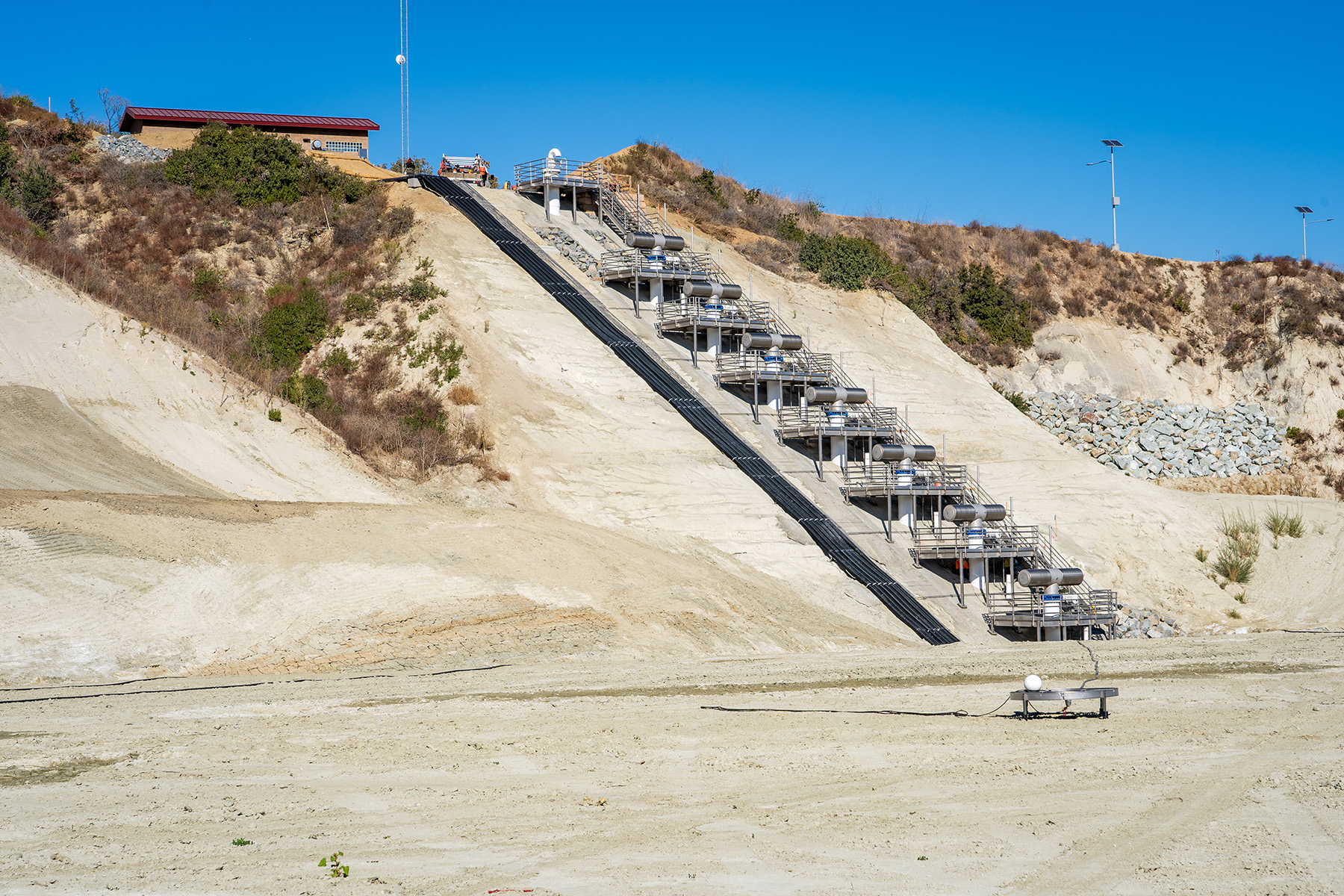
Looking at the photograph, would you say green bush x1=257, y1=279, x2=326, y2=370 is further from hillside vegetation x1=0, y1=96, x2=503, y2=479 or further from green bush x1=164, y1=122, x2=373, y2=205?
green bush x1=164, y1=122, x2=373, y2=205

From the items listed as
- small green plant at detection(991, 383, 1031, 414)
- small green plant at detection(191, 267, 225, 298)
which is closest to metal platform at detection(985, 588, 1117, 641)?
small green plant at detection(991, 383, 1031, 414)

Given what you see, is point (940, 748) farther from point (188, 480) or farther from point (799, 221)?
point (799, 221)

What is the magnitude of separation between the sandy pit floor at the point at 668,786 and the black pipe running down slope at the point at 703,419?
28.7 ft

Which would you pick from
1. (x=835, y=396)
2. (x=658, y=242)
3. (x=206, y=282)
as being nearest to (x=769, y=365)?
(x=835, y=396)

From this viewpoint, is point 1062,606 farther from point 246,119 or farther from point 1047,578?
point 246,119

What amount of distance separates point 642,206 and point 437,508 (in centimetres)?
2543

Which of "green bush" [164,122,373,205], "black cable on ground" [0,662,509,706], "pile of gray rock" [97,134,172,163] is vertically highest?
"pile of gray rock" [97,134,172,163]

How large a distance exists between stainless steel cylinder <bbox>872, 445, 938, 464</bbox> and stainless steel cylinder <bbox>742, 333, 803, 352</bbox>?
5408mm

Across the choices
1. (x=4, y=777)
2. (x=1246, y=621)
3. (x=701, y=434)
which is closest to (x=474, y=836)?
(x=4, y=777)

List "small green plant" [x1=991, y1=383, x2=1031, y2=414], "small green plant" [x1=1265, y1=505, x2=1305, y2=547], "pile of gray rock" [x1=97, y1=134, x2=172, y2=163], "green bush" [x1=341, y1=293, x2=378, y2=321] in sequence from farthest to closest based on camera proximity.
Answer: "small green plant" [x1=991, y1=383, x2=1031, y2=414] < "pile of gray rock" [x1=97, y1=134, x2=172, y2=163] < "green bush" [x1=341, y1=293, x2=378, y2=321] < "small green plant" [x1=1265, y1=505, x2=1305, y2=547]

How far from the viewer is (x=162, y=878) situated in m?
9.31

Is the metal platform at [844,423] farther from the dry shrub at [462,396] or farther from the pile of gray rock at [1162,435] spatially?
the pile of gray rock at [1162,435]

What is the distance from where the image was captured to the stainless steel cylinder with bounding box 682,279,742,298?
37.6m

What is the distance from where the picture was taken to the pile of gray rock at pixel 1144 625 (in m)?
28.5
